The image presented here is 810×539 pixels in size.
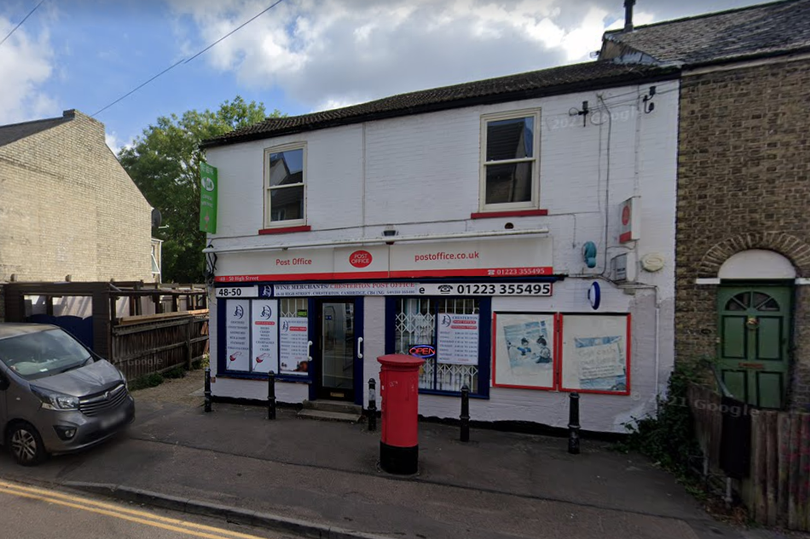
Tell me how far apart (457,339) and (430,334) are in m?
0.52

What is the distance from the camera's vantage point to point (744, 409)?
401cm

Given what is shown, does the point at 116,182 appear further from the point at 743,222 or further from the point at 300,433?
the point at 743,222

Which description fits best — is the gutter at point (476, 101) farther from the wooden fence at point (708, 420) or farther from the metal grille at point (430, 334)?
the wooden fence at point (708, 420)

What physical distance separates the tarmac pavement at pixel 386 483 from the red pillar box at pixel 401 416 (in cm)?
20

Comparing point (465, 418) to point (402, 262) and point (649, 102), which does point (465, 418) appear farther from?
point (649, 102)

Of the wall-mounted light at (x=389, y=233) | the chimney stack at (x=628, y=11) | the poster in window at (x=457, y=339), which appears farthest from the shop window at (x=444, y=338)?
the chimney stack at (x=628, y=11)

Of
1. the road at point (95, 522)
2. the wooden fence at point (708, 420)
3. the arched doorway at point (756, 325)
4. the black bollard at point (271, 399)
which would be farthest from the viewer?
the black bollard at point (271, 399)

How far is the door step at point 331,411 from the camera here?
6.96m

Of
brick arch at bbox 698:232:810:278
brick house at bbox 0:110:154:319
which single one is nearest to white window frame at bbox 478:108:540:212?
brick arch at bbox 698:232:810:278

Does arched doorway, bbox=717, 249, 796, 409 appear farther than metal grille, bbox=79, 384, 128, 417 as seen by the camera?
Yes

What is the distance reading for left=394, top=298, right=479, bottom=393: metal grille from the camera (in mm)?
6816

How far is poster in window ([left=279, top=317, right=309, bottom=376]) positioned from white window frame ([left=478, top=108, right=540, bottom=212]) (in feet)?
14.0

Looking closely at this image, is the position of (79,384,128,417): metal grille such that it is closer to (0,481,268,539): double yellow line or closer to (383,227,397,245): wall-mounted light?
(0,481,268,539): double yellow line

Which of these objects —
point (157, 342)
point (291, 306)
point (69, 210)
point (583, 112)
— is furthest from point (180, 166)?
point (583, 112)
